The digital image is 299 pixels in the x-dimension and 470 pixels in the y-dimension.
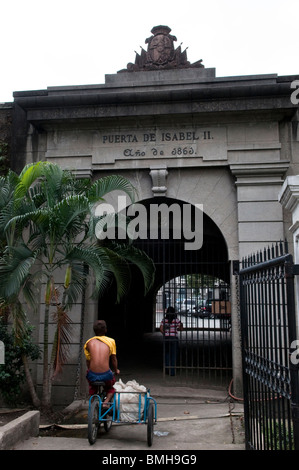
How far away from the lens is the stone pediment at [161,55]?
30.7 ft

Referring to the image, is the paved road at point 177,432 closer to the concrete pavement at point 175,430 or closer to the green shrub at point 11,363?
the concrete pavement at point 175,430

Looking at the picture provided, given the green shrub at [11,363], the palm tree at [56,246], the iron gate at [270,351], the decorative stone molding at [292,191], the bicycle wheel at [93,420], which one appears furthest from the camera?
the green shrub at [11,363]

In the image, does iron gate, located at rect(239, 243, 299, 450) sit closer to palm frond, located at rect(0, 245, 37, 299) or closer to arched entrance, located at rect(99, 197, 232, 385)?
palm frond, located at rect(0, 245, 37, 299)

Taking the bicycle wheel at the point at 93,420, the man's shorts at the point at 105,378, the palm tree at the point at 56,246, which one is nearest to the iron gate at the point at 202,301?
the palm tree at the point at 56,246

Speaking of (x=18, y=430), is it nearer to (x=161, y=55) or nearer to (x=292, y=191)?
(x=292, y=191)

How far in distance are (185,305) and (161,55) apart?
757 cm

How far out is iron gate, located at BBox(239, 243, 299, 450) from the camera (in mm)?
3295

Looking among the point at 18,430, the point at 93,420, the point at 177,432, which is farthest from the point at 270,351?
the point at 18,430

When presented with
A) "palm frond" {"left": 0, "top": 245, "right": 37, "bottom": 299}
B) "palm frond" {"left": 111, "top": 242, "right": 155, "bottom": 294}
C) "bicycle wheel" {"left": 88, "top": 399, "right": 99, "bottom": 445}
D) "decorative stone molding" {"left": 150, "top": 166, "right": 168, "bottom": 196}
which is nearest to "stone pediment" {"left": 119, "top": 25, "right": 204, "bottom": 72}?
"decorative stone molding" {"left": 150, "top": 166, "right": 168, "bottom": 196}

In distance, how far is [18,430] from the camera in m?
5.43

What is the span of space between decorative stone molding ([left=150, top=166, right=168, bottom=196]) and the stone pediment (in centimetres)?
231

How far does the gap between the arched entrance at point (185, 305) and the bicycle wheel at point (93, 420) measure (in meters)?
3.39
